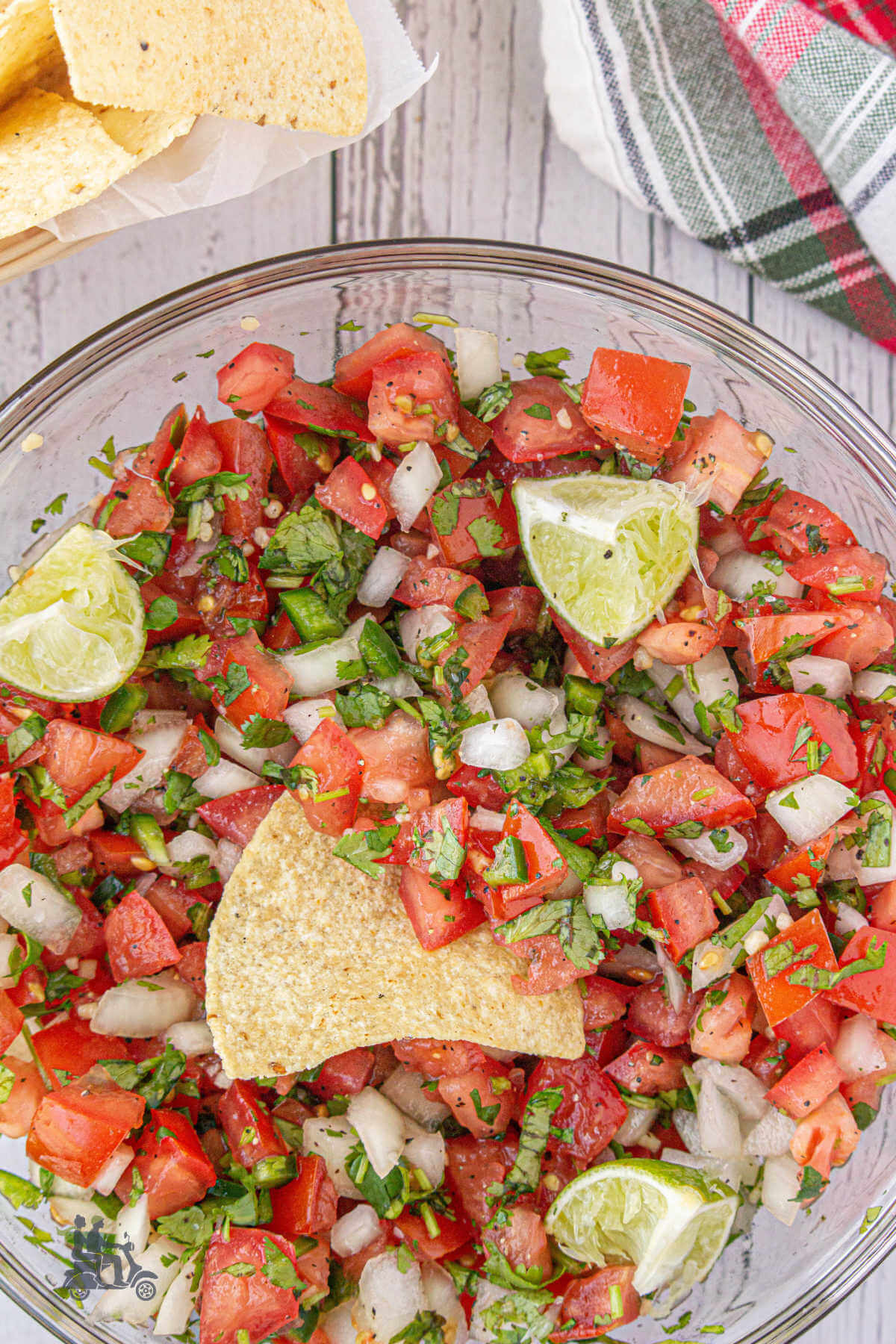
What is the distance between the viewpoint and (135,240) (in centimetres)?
246

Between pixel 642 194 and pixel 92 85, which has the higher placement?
pixel 92 85

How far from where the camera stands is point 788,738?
1975mm

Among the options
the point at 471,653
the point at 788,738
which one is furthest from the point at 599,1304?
the point at 471,653

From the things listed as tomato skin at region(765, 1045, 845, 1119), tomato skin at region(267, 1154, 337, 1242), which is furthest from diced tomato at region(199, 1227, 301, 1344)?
tomato skin at region(765, 1045, 845, 1119)

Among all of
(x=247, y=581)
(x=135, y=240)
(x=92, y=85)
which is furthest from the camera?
(x=135, y=240)

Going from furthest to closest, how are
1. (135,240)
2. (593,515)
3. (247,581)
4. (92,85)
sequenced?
(135,240)
(247,581)
(593,515)
(92,85)

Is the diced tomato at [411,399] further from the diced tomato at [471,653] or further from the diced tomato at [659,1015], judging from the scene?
the diced tomato at [659,1015]

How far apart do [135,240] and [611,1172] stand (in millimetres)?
2297

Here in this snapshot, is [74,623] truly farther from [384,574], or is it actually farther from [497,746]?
[497,746]

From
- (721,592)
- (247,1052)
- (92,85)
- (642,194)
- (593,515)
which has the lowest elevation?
(247,1052)

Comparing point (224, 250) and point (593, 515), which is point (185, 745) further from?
point (224, 250)

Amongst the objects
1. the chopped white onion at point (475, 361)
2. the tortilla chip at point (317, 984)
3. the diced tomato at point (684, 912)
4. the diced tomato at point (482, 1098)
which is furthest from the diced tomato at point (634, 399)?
the diced tomato at point (482, 1098)

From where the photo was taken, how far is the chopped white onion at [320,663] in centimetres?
202

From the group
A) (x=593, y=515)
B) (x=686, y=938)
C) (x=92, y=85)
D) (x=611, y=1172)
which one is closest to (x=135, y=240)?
(x=92, y=85)
